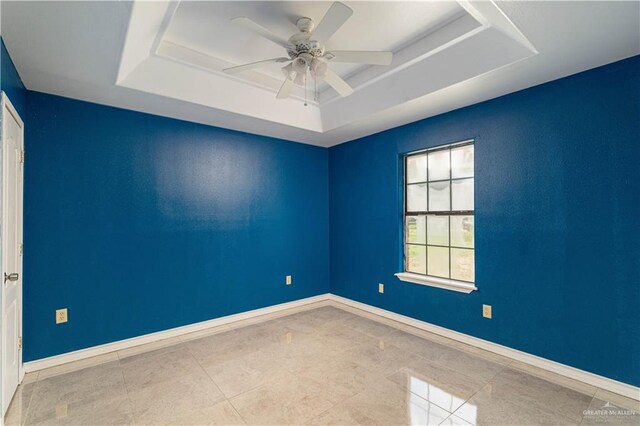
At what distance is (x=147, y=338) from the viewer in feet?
10.2

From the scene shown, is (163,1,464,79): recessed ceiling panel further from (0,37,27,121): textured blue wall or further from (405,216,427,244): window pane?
(405,216,427,244): window pane

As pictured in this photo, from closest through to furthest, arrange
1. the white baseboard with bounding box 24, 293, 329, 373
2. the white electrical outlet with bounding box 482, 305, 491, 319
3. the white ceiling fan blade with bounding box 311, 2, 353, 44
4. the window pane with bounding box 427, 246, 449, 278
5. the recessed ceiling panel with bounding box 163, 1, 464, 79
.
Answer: the white ceiling fan blade with bounding box 311, 2, 353, 44
the recessed ceiling panel with bounding box 163, 1, 464, 79
the white baseboard with bounding box 24, 293, 329, 373
the white electrical outlet with bounding box 482, 305, 491, 319
the window pane with bounding box 427, 246, 449, 278

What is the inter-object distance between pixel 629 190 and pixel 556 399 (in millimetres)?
1561

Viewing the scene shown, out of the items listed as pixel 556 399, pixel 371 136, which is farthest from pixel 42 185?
pixel 556 399

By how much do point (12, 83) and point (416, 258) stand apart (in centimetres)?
393

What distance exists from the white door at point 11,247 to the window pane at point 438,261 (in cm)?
358

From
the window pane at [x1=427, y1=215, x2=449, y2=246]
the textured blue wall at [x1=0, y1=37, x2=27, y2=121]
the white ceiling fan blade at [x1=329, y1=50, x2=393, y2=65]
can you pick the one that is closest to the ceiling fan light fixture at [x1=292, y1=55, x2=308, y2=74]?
the white ceiling fan blade at [x1=329, y1=50, x2=393, y2=65]

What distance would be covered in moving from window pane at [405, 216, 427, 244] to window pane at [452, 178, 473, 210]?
430 mm

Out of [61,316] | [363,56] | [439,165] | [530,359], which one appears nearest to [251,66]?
[363,56]

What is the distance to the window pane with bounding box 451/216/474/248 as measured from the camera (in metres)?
3.16

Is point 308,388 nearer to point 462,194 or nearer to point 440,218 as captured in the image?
point 440,218

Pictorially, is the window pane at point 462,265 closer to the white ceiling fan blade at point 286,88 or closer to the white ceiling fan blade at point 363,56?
the white ceiling fan blade at point 363,56

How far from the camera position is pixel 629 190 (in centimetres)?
219

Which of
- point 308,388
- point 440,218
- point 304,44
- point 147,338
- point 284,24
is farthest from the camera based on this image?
point 440,218
